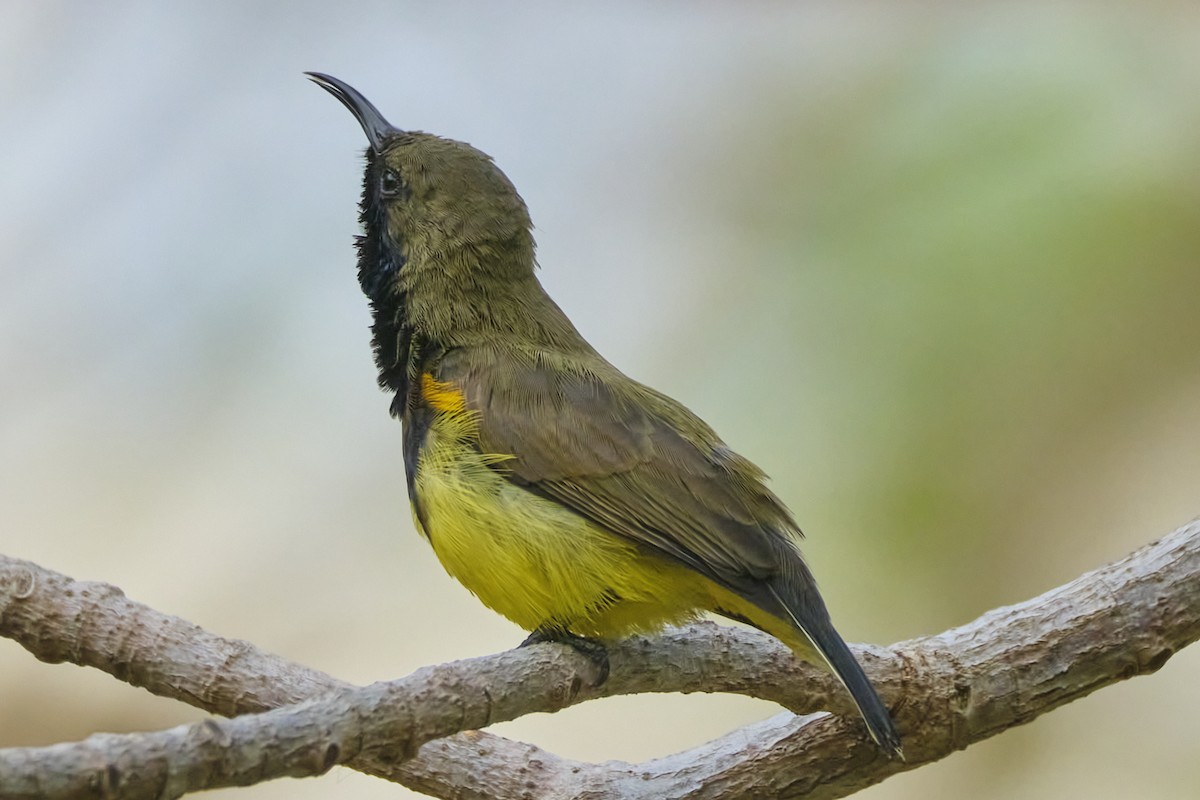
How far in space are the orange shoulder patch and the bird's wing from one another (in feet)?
0.10

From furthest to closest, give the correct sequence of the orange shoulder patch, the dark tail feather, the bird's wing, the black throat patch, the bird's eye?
the bird's eye → the black throat patch → the orange shoulder patch → the bird's wing → the dark tail feather

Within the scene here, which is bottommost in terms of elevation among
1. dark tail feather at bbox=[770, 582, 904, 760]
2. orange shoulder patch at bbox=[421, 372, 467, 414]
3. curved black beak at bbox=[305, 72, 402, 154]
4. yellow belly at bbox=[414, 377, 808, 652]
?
dark tail feather at bbox=[770, 582, 904, 760]

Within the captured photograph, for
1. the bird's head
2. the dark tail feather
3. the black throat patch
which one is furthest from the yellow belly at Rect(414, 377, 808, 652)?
the bird's head

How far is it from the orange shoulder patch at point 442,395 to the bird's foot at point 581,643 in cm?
79

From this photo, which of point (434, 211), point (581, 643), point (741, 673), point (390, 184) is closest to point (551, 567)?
point (581, 643)

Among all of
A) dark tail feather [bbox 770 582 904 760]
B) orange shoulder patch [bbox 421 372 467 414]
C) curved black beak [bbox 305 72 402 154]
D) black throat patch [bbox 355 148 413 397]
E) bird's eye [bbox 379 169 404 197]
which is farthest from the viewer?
curved black beak [bbox 305 72 402 154]

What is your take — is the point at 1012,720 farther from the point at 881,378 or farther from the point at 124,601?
the point at 881,378

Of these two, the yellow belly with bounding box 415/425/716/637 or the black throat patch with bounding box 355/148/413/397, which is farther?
the black throat patch with bounding box 355/148/413/397

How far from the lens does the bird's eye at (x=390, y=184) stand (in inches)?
188

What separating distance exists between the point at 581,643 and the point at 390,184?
197 centimetres

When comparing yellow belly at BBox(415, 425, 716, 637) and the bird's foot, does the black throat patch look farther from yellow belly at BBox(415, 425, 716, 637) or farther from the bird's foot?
the bird's foot

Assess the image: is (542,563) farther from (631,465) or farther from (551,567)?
(631,465)

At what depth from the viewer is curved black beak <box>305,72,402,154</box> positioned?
502cm

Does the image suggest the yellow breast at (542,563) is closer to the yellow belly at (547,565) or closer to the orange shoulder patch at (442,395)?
the yellow belly at (547,565)
